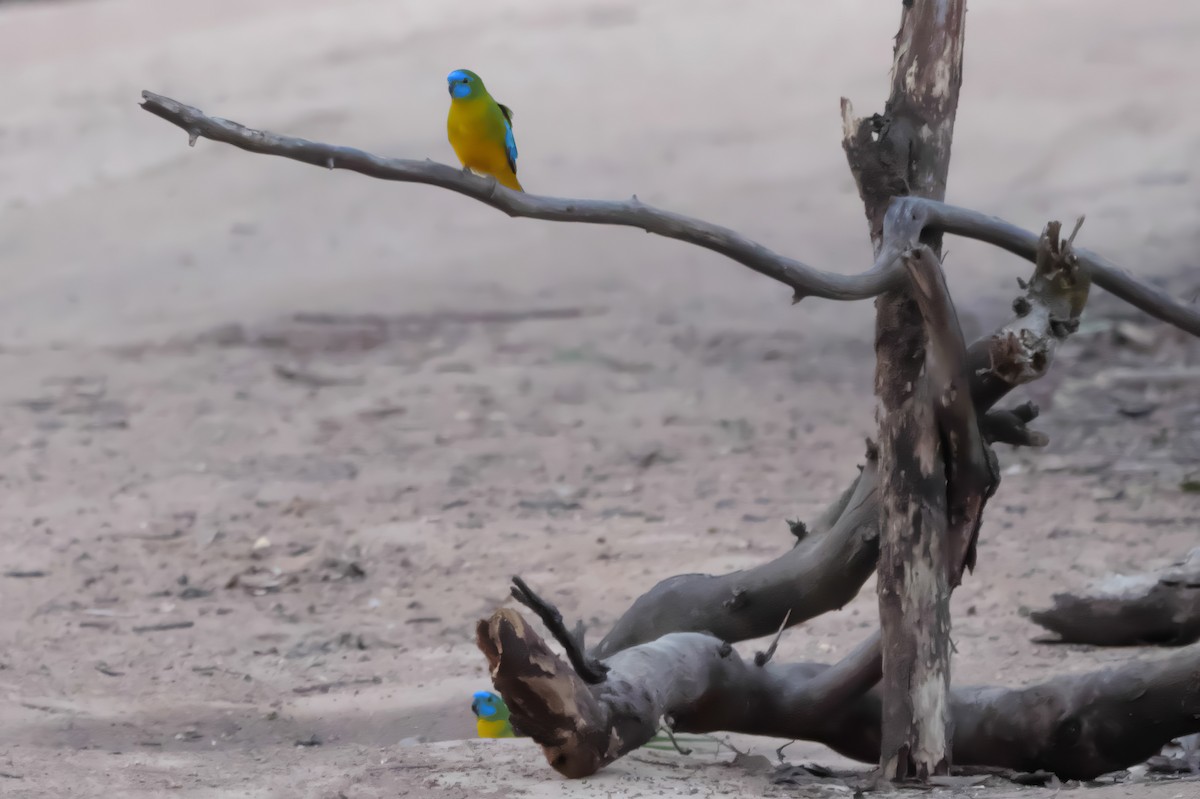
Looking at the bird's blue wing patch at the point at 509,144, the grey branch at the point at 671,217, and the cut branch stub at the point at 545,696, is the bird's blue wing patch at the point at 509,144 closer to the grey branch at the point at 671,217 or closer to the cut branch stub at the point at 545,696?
the grey branch at the point at 671,217

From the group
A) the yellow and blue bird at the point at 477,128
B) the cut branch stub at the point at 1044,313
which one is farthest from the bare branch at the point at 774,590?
the yellow and blue bird at the point at 477,128

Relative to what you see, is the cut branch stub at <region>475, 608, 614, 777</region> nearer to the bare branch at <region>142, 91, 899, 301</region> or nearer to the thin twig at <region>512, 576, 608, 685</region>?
the thin twig at <region>512, 576, 608, 685</region>

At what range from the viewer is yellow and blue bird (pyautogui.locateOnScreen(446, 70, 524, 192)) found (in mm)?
3619

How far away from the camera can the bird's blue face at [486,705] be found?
3980mm

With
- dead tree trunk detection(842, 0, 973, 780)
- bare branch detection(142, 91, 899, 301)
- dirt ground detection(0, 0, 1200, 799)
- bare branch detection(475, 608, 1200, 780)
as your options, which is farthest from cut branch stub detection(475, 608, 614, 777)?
bare branch detection(142, 91, 899, 301)

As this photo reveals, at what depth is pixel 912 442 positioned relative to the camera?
327 cm

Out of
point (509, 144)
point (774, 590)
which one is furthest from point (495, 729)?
point (509, 144)

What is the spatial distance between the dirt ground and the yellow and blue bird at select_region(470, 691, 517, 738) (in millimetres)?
315

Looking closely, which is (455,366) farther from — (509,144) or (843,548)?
(843,548)

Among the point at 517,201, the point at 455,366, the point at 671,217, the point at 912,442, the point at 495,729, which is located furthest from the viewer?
the point at 455,366

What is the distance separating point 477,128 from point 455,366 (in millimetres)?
5065

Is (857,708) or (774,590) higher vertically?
(774,590)

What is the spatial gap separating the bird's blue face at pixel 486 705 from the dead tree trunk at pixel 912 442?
1.13 meters

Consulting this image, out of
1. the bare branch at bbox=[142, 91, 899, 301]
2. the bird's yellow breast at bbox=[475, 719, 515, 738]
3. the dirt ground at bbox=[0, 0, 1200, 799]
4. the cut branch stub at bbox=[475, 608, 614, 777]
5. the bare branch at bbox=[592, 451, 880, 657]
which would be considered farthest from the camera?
the dirt ground at bbox=[0, 0, 1200, 799]
